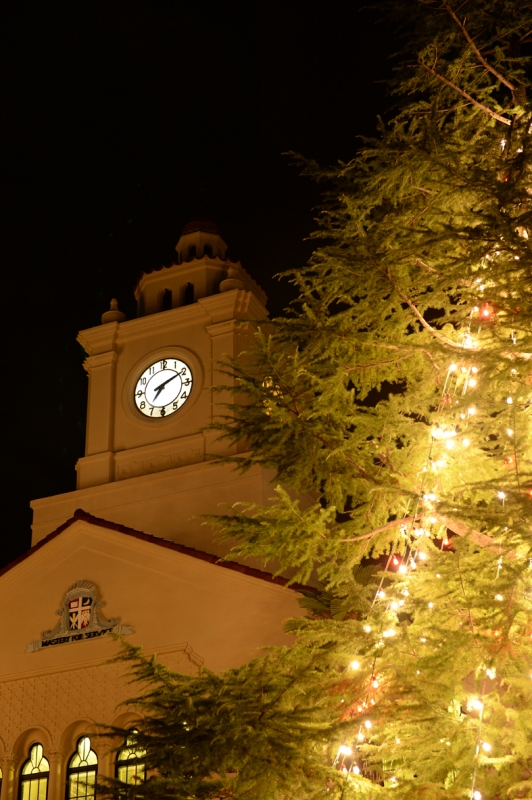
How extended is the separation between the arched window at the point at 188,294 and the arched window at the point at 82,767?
12.2 metres

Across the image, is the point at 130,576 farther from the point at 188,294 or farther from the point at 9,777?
the point at 188,294

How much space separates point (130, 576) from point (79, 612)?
1.06 meters

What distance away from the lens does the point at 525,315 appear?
844cm

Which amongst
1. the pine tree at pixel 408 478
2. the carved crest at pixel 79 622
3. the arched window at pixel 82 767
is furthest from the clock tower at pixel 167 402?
the pine tree at pixel 408 478

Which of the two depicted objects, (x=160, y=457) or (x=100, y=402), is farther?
(x=100, y=402)

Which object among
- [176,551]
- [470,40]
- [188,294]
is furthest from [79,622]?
[470,40]

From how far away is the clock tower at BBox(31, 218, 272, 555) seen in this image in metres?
21.9

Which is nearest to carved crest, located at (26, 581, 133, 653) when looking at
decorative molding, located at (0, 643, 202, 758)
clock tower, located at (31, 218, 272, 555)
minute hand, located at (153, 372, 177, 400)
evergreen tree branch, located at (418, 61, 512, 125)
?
decorative molding, located at (0, 643, 202, 758)

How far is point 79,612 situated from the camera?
57.6 ft

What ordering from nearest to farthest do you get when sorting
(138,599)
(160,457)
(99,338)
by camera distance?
(138,599) → (160,457) → (99,338)

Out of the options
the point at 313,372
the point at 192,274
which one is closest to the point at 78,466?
the point at 192,274

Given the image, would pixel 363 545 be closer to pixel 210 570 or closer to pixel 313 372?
pixel 313 372

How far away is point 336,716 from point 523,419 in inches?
115

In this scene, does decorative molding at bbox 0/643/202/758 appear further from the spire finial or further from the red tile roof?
the spire finial
